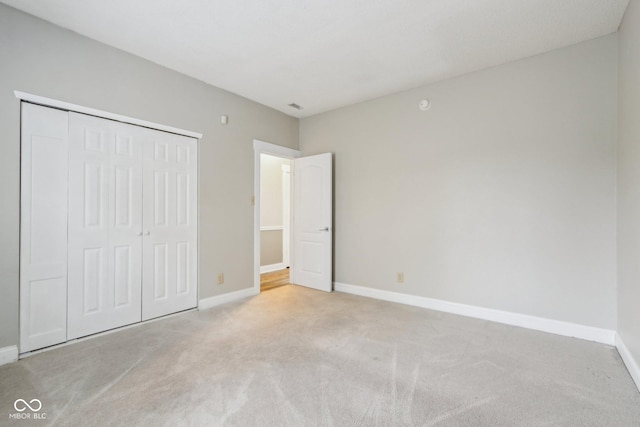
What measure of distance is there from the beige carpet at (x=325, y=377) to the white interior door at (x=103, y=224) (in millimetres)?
277

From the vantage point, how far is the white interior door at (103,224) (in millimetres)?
2650

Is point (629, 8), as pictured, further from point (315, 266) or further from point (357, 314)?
point (315, 266)

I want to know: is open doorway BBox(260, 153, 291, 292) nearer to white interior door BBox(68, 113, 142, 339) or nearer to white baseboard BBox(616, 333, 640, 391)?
white interior door BBox(68, 113, 142, 339)

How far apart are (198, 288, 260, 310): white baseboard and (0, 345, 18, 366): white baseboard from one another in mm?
1548

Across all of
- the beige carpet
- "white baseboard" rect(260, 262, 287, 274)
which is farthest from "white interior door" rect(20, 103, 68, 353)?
"white baseboard" rect(260, 262, 287, 274)

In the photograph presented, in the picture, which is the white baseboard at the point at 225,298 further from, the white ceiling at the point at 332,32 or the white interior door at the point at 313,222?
the white ceiling at the point at 332,32

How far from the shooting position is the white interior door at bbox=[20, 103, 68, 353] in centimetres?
238

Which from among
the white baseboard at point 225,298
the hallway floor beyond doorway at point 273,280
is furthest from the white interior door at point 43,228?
the hallway floor beyond doorway at point 273,280

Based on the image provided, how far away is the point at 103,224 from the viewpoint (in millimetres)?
2811

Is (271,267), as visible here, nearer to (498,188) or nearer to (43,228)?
(43,228)

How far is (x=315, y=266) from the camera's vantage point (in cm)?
455

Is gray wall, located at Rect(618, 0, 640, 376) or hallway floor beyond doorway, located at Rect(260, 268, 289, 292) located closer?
gray wall, located at Rect(618, 0, 640, 376)

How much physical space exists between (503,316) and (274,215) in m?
4.45

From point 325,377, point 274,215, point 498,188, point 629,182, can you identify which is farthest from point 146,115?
point 629,182
